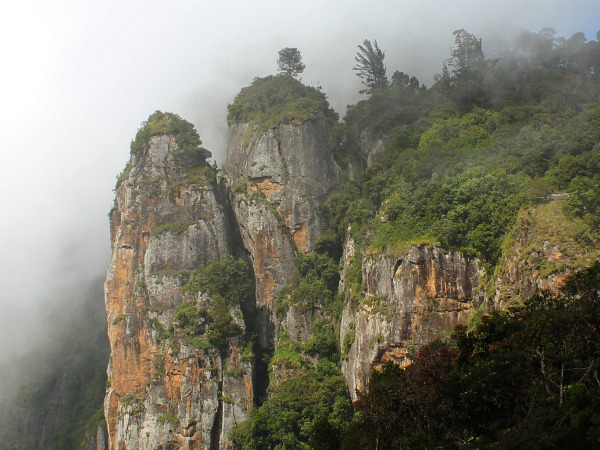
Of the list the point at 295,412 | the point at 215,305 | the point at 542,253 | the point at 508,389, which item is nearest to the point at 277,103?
the point at 215,305

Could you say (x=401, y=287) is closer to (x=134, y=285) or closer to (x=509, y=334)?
(x=509, y=334)

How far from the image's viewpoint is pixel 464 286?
36.7 metres

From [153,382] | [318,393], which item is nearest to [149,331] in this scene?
[153,382]

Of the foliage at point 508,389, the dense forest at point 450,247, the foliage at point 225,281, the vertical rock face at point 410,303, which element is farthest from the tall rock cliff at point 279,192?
the foliage at point 508,389

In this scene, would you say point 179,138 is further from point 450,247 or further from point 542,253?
point 542,253

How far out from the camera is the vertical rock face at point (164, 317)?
148 feet

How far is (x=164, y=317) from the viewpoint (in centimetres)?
4825

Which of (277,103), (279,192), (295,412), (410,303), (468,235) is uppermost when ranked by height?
(277,103)

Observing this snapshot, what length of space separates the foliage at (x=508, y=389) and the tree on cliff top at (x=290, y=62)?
4669 centimetres

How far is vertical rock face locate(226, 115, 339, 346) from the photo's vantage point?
5247 cm

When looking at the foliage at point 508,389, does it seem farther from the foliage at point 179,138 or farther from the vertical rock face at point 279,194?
the foliage at point 179,138

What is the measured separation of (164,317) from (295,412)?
44.3 feet

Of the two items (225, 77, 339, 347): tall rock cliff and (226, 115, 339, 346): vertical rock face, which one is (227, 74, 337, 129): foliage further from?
(226, 115, 339, 346): vertical rock face

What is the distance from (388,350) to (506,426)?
16.2 m
